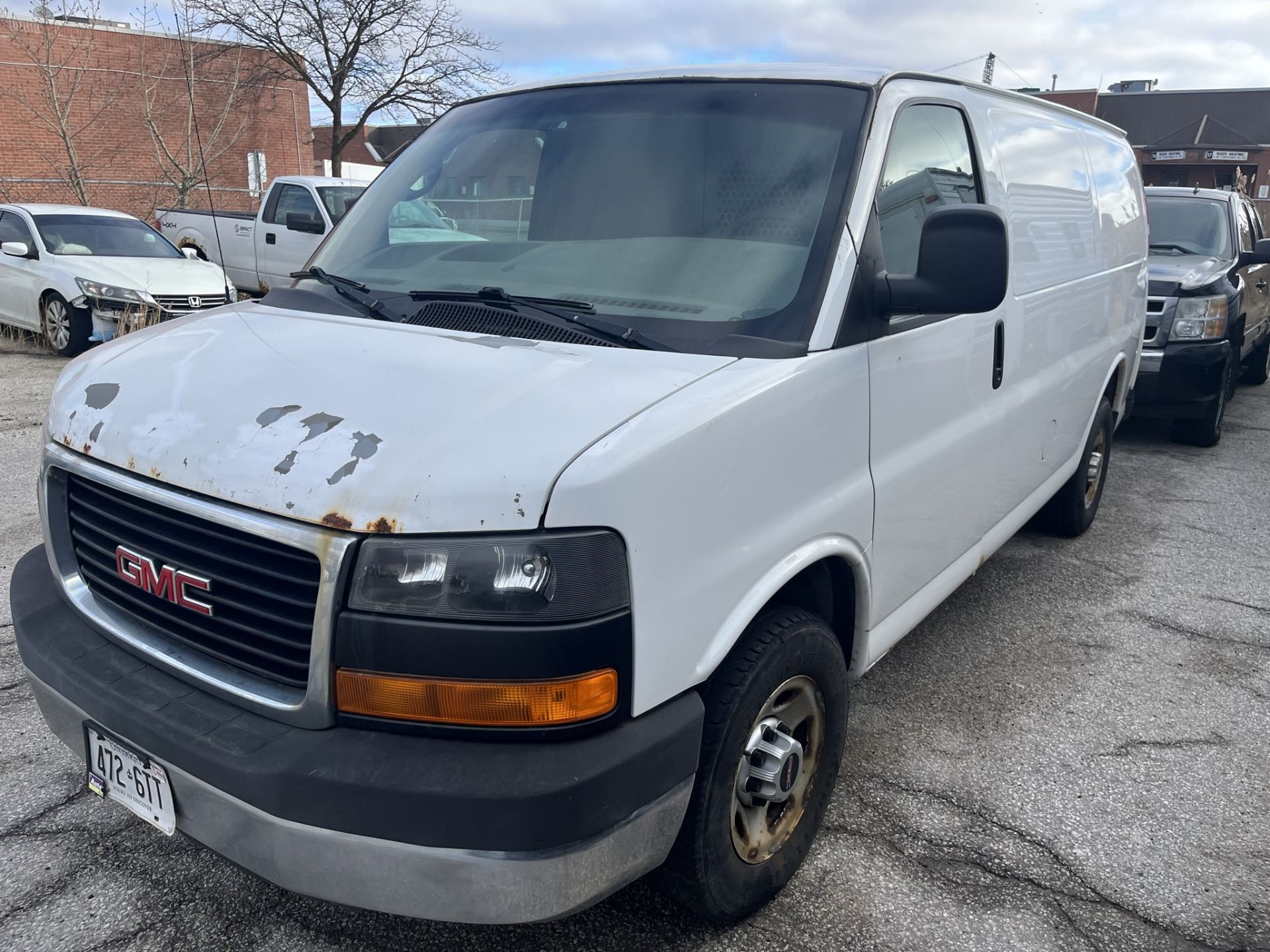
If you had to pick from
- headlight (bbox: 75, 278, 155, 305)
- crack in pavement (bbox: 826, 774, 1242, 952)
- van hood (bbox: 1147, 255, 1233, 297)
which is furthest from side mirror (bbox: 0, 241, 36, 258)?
crack in pavement (bbox: 826, 774, 1242, 952)

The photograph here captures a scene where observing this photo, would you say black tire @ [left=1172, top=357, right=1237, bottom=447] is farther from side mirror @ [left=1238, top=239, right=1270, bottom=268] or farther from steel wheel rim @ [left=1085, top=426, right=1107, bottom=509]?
steel wheel rim @ [left=1085, top=426, right=1107, bottom=509]

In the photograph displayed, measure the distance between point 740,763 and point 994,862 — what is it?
102cm

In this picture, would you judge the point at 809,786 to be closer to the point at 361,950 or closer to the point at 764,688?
the point at 764,688

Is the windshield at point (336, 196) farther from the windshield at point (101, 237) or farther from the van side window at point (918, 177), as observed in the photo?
the van side window at point (918, 177)

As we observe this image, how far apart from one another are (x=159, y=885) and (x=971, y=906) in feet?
6.87

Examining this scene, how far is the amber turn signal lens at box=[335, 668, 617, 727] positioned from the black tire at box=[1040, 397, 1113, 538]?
4077 millimetres

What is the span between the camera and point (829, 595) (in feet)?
8.80

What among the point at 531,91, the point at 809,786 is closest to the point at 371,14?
the point at 531,91

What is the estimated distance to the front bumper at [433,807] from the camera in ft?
5.75

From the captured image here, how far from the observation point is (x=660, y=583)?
1921mm

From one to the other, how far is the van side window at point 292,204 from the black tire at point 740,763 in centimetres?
1177

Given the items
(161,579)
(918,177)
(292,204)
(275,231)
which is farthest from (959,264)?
(275,231)

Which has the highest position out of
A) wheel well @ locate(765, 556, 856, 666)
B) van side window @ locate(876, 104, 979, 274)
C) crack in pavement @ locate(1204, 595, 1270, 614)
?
van side window @ locate(876, 104, 979, 274)

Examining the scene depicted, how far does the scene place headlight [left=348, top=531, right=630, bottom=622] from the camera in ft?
5.84
